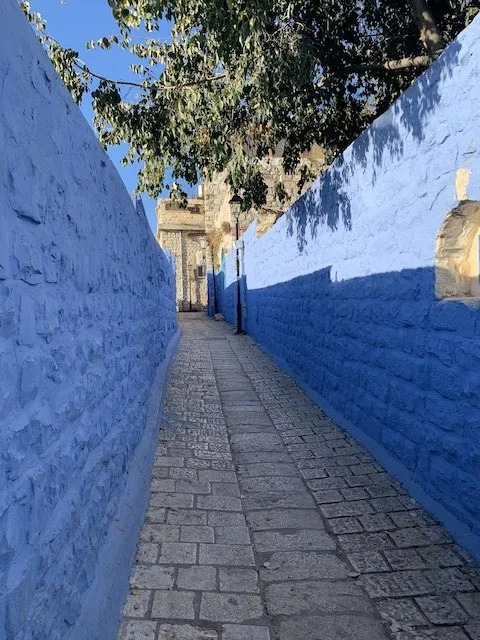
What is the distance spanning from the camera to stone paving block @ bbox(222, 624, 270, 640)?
204 cm

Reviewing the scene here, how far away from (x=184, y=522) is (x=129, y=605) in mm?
802

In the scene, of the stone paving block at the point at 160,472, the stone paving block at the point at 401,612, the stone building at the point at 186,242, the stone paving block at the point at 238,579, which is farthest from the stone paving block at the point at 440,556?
the stone building at the point at 186,242

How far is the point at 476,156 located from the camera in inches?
102

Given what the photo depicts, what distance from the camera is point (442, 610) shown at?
2.19 m

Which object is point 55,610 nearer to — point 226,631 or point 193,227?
point 226,631

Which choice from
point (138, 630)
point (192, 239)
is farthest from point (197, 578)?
point (192, 239)

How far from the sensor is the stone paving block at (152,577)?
235 centimetres

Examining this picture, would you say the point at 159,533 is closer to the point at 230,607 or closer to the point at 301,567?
the point at 230,607

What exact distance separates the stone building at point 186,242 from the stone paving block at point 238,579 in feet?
77.4

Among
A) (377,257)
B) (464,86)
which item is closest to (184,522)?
(377,257)

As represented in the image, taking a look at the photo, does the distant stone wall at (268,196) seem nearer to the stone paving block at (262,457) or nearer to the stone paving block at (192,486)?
the stone paving block at (262,457)

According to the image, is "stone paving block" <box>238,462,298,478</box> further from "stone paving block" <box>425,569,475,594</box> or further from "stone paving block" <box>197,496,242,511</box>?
"stone paving block" <box>425,569,475,594</box>

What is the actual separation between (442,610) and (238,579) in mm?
979

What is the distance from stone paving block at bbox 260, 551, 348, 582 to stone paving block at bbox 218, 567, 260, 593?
6cm
